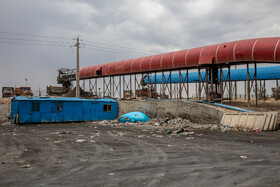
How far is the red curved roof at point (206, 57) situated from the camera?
15.8m

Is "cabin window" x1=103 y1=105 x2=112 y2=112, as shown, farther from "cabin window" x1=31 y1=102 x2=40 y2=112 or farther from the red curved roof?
"cabin window" x1=31 y1=102 x2=40 y2=112

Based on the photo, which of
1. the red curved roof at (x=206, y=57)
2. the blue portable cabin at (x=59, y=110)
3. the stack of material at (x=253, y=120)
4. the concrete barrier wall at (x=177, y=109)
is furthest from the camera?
the blue portable cabin at (x=59, y=110)

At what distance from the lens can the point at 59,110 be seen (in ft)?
62.7

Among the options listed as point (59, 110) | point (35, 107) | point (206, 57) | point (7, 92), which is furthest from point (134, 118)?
point (7, 92)

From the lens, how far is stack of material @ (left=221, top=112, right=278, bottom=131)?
12186 millimetres

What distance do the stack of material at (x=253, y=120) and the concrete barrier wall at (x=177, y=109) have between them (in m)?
0.92

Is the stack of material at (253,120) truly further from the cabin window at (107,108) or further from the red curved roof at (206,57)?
the cabin window at (107,108)

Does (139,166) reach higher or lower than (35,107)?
lower

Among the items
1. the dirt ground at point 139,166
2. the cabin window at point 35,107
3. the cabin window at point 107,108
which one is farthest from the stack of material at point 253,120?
the cabin window at point 35,107

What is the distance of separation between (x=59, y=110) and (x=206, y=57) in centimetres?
1278

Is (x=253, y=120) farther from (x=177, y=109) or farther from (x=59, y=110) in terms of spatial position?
(x=59, y=110)

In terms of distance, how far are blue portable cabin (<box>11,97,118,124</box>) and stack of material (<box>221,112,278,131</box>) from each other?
11.1m

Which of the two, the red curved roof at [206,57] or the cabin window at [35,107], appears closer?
the red curved roof at [206,57]

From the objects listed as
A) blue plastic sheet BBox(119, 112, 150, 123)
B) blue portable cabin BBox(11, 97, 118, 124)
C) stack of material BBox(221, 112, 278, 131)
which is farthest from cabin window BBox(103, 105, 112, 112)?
stack of material BBox(221, 112, 278, 131)
